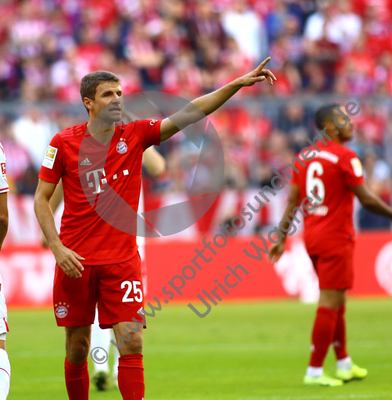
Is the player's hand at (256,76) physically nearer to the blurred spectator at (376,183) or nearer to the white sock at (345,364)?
the white sock at (345,364)

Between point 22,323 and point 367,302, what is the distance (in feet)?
20.6

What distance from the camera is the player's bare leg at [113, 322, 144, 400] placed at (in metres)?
5.00

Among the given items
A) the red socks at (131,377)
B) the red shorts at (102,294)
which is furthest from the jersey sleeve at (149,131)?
the red socks at (131,377)

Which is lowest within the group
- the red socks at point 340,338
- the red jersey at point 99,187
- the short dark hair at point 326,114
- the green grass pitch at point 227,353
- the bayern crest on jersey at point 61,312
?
the green grass pitch at point 227,353

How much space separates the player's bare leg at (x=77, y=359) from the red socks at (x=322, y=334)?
253 centimetres

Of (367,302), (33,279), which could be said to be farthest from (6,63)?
(367,302)

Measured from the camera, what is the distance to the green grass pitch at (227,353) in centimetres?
696

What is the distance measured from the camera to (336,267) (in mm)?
7254

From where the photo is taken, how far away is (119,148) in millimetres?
5336

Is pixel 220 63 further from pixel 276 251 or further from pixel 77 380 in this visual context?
pixel 77 380

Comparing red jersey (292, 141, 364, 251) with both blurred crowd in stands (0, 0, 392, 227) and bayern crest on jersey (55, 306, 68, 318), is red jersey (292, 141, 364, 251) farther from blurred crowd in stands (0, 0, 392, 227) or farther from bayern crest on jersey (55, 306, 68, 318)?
blurred crowd in stands (0, 0, 392, 227)

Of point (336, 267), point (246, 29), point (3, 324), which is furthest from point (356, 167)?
point (246, 29)

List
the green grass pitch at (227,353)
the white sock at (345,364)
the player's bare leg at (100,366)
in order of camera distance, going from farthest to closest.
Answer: the white sock at (345,364), the player's bare leg at (100,366), the green grass pitch at (227,353)

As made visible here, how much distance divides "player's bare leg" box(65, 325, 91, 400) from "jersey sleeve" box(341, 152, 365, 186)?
3.06 meters
